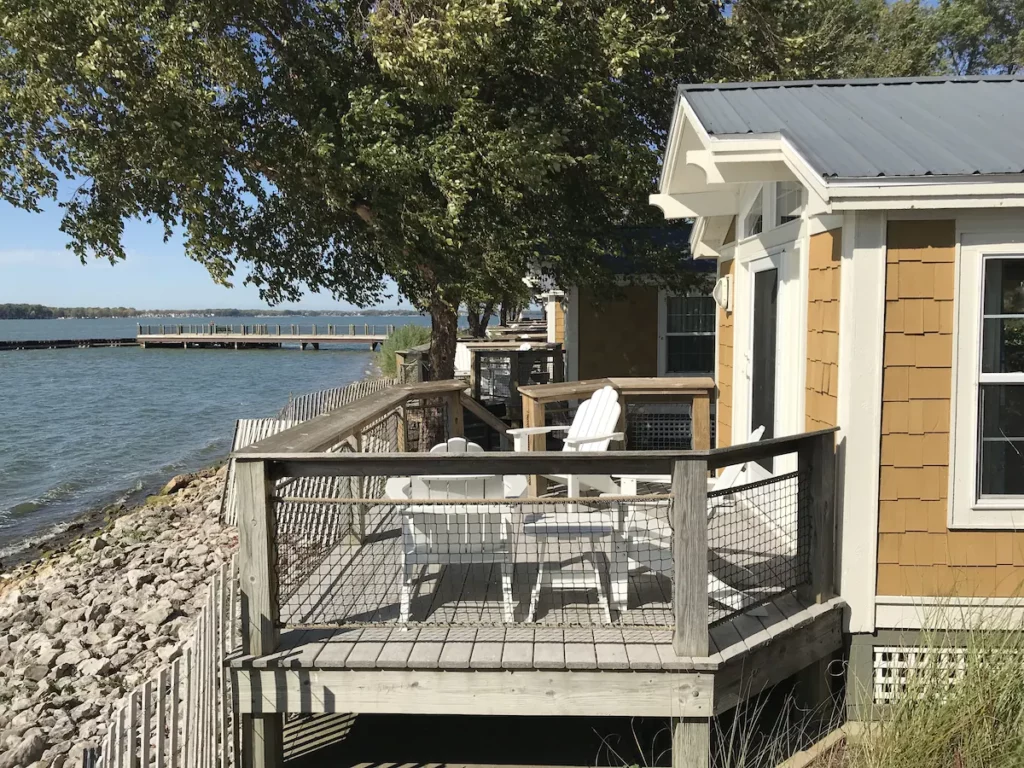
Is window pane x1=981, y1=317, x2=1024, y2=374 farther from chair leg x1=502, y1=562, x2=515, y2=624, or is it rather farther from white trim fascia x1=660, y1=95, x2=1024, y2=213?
chair leg x1=502, y1=562, x2=515, y2=624

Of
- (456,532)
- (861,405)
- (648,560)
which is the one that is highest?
(861,405)

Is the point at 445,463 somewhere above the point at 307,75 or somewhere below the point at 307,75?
below

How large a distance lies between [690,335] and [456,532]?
8078 mm

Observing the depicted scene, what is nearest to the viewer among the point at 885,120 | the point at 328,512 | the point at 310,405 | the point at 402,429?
the point at 885,120

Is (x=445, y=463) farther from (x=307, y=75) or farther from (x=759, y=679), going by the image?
(x=307, y=75)

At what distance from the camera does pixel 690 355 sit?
1139 centimetres

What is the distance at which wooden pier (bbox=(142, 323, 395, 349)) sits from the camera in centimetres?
6494

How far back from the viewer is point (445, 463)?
3590 millimetres

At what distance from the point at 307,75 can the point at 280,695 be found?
31.0 ft

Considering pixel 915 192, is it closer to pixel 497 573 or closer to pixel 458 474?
pixel 458 474

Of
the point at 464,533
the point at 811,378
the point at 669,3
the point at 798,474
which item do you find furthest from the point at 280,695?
the point at 669,3

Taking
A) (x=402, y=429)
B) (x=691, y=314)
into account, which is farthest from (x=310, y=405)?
(x=691, y=314)

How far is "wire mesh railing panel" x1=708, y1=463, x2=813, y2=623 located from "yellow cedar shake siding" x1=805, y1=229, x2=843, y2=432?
0.44m

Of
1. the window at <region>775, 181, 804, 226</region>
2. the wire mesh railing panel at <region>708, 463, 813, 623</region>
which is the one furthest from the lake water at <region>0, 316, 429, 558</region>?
the window at <region>775, 181, 804, 226</region>
